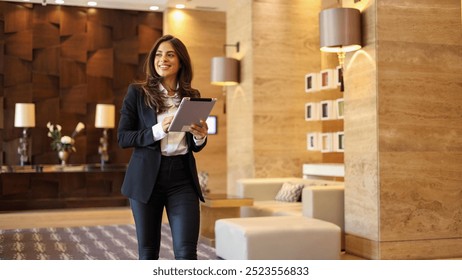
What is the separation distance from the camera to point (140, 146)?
2275 mm

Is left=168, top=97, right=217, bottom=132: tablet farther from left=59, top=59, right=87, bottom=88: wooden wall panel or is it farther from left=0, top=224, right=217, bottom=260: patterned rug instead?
left=59, top=59, right=87, bottom=88: wooden wall panel

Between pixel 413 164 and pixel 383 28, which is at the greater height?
pixel 383 28

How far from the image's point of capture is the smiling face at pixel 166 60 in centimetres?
229

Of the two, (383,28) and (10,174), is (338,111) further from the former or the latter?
(10,174)

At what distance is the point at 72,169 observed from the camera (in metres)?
8.41

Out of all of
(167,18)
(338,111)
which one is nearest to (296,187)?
(338,111)

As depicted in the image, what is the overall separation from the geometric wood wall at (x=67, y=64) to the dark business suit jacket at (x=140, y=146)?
7.29 meters

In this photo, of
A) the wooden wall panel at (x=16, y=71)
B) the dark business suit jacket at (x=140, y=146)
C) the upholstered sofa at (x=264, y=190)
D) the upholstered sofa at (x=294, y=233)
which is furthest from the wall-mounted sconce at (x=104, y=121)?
the dark business suit jacket at (x=140, y=146)

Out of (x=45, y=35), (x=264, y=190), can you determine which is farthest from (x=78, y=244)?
(x=45, y=35)

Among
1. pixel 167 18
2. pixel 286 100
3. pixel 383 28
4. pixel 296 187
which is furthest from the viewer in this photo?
pixel 167 18

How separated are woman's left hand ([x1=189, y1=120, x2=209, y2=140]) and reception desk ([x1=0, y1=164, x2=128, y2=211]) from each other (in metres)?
6.37

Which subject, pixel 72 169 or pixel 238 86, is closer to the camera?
pixel 238 86

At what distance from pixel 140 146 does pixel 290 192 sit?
14.2 feet

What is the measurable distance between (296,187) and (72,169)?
3507mm
